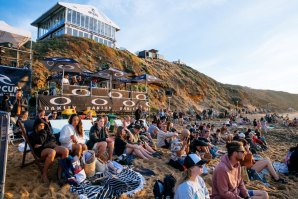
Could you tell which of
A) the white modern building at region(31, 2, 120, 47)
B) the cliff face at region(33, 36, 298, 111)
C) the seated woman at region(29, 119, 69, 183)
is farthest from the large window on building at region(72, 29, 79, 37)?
the seated woman at region(29, 119, 69, 183)

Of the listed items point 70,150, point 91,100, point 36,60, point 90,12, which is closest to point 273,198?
point 70,150

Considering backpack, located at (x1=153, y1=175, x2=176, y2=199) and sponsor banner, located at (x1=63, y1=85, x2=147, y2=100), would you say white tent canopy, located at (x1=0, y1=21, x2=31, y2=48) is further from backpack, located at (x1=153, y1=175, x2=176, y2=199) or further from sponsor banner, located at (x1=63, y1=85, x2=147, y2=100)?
backpack, located at (x1=153, y1=175, x2=176, y2=199)

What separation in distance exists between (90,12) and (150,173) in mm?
37230

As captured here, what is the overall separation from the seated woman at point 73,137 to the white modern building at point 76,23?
107 feet

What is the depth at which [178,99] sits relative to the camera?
118 ft

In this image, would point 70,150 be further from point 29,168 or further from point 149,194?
point 149,194

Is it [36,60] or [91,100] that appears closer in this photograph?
[91,100]

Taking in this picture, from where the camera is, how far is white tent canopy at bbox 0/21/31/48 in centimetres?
966

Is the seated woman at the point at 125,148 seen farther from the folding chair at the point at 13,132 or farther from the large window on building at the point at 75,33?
the large window on building at the point at 75,33

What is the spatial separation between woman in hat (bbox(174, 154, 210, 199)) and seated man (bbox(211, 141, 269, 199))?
0.39 metres

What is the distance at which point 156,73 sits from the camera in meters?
39.9

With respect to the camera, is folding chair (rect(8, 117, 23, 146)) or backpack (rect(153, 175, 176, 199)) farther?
folding chair (rect(8, 117, 23, 146))

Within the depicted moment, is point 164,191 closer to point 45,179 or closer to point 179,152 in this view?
point 45,179

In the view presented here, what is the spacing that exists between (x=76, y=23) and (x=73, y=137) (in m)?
34.8
